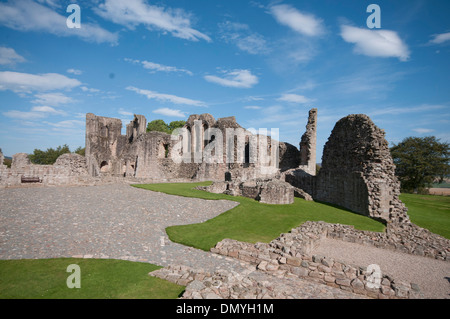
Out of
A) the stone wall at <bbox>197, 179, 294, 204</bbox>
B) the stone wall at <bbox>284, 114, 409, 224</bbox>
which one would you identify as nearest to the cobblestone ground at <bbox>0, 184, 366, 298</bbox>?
the stone wall at <bbox>197, 179, 294, 204</bbox>

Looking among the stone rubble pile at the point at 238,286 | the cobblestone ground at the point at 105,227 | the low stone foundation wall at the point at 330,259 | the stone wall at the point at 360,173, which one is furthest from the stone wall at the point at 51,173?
the stone wall at the point at 360,173

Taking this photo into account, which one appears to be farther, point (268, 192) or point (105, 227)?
point (268, 192)

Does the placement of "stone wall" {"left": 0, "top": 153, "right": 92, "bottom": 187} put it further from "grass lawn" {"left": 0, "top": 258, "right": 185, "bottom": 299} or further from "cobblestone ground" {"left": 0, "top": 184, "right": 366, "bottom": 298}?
"grass lawn" {"left": 0, "top": 258, "right": 185, "bottom": 299}

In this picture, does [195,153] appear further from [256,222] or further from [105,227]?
[105,227]

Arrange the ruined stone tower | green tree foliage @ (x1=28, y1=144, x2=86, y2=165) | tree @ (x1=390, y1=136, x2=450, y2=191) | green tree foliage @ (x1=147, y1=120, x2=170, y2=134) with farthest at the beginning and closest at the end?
green tree foliage @ (x1=147, y1=120, x2=170, y2=134)
green tree foliage @ (x1=28, y1=144, x2=86, y2=165)
tree @ (x1=390, y1=136, x2=450, y2=191)
the ruined stone tower

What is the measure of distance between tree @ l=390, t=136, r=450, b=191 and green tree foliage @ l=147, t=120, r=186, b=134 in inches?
1475

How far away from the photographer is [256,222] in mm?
9852

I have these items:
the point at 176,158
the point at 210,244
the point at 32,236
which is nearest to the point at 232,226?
the point at 210,244

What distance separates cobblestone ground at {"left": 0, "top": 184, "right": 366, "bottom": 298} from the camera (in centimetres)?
621

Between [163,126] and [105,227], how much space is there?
45.1 m

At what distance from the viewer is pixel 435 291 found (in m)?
5.54

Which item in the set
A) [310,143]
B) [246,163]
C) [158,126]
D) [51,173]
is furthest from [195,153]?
[158,126]

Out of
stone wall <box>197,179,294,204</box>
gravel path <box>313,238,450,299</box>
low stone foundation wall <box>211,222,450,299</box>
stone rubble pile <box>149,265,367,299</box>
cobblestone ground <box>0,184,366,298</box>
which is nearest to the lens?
stone rubble pile <box>149,265,367,299</box>
